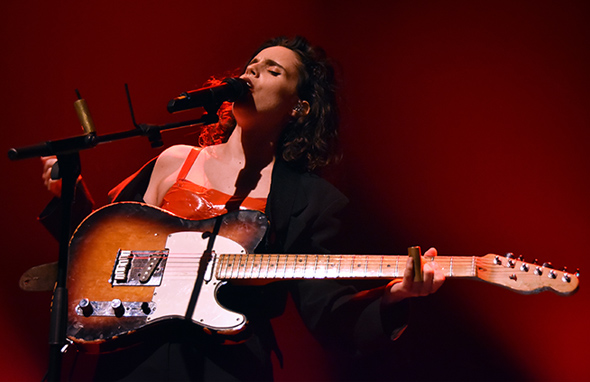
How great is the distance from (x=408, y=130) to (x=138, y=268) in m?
1.21

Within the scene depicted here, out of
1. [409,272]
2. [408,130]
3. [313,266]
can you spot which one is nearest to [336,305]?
[313,266]

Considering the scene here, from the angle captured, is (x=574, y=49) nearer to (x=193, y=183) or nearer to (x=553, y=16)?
(x=553, y=16)

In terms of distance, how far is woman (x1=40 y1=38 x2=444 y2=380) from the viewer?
1.47 m

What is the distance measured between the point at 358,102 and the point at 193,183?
2.77 ft

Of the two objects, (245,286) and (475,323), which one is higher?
(245,286)

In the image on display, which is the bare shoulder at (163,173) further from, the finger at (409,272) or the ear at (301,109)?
the finger at (409,272)

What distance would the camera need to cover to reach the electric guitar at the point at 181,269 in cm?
136

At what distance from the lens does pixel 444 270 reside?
137 centimetres

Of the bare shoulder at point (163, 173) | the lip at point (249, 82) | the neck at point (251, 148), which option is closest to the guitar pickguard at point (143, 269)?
the bare shoulder at point (163, 173)

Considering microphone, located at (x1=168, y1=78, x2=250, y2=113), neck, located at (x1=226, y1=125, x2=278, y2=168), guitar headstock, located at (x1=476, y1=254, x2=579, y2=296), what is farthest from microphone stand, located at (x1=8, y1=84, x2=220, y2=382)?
guitar headstock, located at (x1=476, y1=254, x2=579, y2=296)

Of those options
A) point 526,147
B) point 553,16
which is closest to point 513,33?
point 553,16

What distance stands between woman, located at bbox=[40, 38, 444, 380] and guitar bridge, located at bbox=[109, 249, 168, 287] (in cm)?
18

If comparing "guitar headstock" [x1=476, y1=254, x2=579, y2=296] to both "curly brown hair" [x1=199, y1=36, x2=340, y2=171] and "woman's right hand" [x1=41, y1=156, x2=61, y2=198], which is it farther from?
"woman's right hand" [x1=41, y1=156, x2=61, y2=198]

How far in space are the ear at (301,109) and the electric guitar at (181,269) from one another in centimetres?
68
